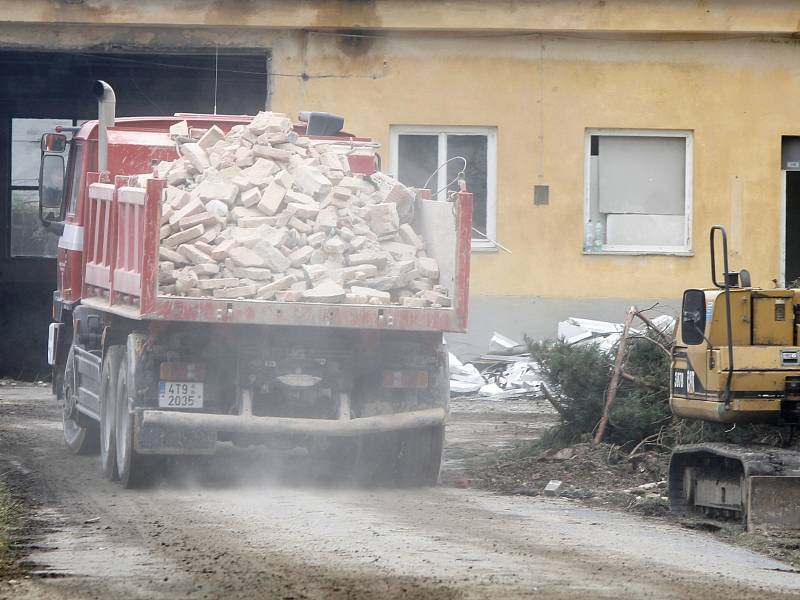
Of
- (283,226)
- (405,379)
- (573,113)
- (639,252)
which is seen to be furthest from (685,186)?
(405,379)

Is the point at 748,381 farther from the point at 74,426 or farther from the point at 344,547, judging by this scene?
the point at 74,426

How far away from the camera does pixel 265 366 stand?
11.3 metres

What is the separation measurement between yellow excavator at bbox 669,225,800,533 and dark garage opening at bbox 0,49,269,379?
1451 centimetres

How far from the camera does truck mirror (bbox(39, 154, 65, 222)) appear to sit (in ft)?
48.2

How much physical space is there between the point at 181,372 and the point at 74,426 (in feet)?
11.2

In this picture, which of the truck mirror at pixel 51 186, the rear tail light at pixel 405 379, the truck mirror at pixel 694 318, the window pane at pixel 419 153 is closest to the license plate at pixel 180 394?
the rear tail light at pixel 405 379

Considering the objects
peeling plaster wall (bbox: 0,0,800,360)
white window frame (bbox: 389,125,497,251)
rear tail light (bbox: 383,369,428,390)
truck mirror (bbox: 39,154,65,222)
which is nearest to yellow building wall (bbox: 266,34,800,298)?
peeling plaster wall (bbox: 0,0,800,360)

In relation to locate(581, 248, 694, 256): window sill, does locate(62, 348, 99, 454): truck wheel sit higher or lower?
lower

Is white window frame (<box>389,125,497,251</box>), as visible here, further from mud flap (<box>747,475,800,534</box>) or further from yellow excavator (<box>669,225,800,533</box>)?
mud flap (<box>747,475,800,534</box>)

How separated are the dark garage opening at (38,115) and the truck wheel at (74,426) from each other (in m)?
9.11

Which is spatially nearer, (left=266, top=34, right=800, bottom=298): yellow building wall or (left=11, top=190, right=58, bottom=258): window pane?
(left=266, top=34, right=800, bottom=298): yellow building wall

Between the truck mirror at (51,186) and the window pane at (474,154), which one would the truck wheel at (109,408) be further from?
the window pane at (474,154)

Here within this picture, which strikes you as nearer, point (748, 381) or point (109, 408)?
point (748, 381)

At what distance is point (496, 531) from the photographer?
9.48 meters
